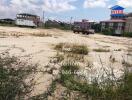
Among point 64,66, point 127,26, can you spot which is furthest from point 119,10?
point 64,66

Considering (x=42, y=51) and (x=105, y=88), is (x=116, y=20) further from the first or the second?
(x=105, y=88)

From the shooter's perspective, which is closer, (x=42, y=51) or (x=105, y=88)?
(x=105, y=88)

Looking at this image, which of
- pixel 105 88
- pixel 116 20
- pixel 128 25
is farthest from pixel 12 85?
pixel 116 20

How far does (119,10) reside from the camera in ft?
333

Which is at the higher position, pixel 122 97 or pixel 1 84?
pixel 1 84

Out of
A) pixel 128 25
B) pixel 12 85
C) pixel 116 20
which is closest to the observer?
pixel 12 85

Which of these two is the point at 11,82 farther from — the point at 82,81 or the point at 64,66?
the point at 64,66

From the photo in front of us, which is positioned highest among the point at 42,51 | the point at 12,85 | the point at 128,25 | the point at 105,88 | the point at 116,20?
the point at 116,20

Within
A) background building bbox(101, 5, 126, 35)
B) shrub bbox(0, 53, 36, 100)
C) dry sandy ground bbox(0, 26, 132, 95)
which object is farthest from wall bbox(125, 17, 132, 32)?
shrub bbox(0, 53, 36, 100)

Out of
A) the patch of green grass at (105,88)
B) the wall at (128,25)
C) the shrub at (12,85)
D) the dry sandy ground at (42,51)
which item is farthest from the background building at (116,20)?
the shrub at (12,85)

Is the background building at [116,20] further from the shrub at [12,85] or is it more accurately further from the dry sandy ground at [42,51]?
the shrub at [12,85]

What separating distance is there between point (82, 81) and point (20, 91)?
7.15 ft

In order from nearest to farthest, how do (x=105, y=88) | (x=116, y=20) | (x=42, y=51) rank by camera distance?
1. (x=105, y=88)
2. (x=42, y=51)
3. (x=116, y=20)

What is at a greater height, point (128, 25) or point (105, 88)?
point (128, 25)
